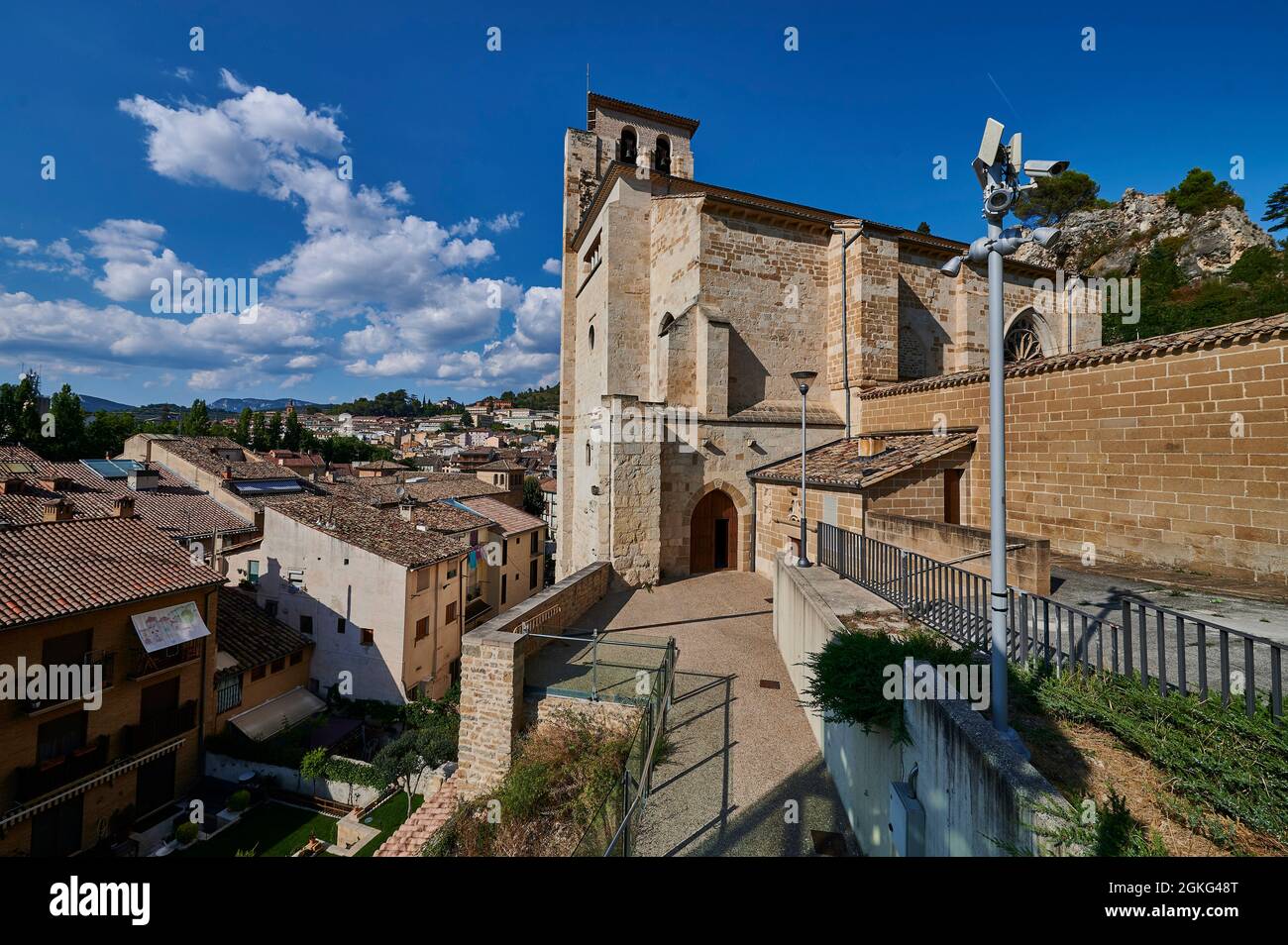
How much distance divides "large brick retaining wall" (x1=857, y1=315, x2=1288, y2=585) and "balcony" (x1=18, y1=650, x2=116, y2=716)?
64.9 ft

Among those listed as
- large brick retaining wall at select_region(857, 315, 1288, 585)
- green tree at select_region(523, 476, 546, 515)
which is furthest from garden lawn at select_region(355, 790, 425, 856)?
green tree at select_region(523, 476, 546, 515)

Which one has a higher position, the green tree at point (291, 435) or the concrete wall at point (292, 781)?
the green tree at point (291, 435)

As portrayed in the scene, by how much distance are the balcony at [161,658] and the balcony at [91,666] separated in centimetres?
44

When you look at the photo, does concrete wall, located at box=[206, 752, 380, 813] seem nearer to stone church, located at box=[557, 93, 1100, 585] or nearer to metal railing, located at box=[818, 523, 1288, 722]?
stone church, located at box=[557, 93, 1100, 585]

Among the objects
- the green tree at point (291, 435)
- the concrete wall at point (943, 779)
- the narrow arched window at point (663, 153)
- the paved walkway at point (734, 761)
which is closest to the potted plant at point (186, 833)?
the paved walkway at point (734, 761)

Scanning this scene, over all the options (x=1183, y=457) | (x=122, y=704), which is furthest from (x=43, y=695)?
(x=1183, y=457)

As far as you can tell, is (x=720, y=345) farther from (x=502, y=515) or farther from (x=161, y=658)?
(x=502, y=515)

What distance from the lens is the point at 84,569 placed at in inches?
511

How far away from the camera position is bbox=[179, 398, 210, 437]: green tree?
185 feet

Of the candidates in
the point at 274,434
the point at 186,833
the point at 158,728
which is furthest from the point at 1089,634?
the point at 274,434

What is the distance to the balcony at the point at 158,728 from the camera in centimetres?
1336

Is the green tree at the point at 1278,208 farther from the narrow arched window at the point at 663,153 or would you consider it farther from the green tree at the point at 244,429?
the green tree at the point at 244,429

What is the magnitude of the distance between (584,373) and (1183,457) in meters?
15.1

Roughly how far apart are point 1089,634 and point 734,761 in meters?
3.72
